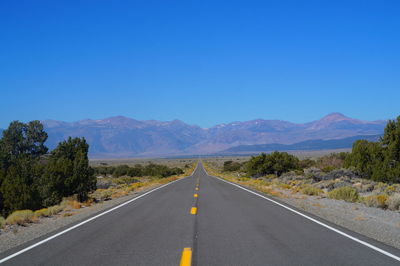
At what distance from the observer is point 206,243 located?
26.9 ft

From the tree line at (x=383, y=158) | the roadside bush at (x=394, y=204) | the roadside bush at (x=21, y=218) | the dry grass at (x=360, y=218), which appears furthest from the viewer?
the tree line at (x=383, y=158)

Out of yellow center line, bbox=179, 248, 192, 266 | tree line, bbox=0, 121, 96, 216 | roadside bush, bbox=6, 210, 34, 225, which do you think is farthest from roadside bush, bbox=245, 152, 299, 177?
yellow center line, bbox=179, 248, 192, 266

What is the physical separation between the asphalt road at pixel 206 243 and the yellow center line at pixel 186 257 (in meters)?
0.10

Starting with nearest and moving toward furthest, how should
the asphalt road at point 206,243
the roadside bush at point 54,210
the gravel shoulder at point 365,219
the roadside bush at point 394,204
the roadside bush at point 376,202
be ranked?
the asphalt road at point 206,243 → the gravel shoulder at point 365,219 → the roadside bush at point 394,204 → the roadside bush at point 54,210 → the roadside bush at point 376,202

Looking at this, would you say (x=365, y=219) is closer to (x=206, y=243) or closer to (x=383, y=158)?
(x=206, y=243)

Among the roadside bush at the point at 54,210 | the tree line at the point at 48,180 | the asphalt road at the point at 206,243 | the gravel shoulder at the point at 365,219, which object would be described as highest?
the tree line at the point at 48,180

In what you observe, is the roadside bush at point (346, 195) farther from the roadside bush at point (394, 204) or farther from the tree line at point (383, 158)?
the tree line at point (383, 158)

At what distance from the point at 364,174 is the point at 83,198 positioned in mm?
20705

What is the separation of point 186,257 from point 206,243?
4.15 feet

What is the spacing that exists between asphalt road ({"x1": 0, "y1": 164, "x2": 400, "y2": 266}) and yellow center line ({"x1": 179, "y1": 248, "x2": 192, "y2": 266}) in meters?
0.10

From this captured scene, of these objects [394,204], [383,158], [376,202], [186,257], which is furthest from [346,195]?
[186,257]

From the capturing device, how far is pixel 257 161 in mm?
46688

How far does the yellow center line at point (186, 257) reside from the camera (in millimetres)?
6555

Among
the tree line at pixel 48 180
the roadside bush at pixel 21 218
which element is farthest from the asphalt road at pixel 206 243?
the tree line at pixel 48 180
